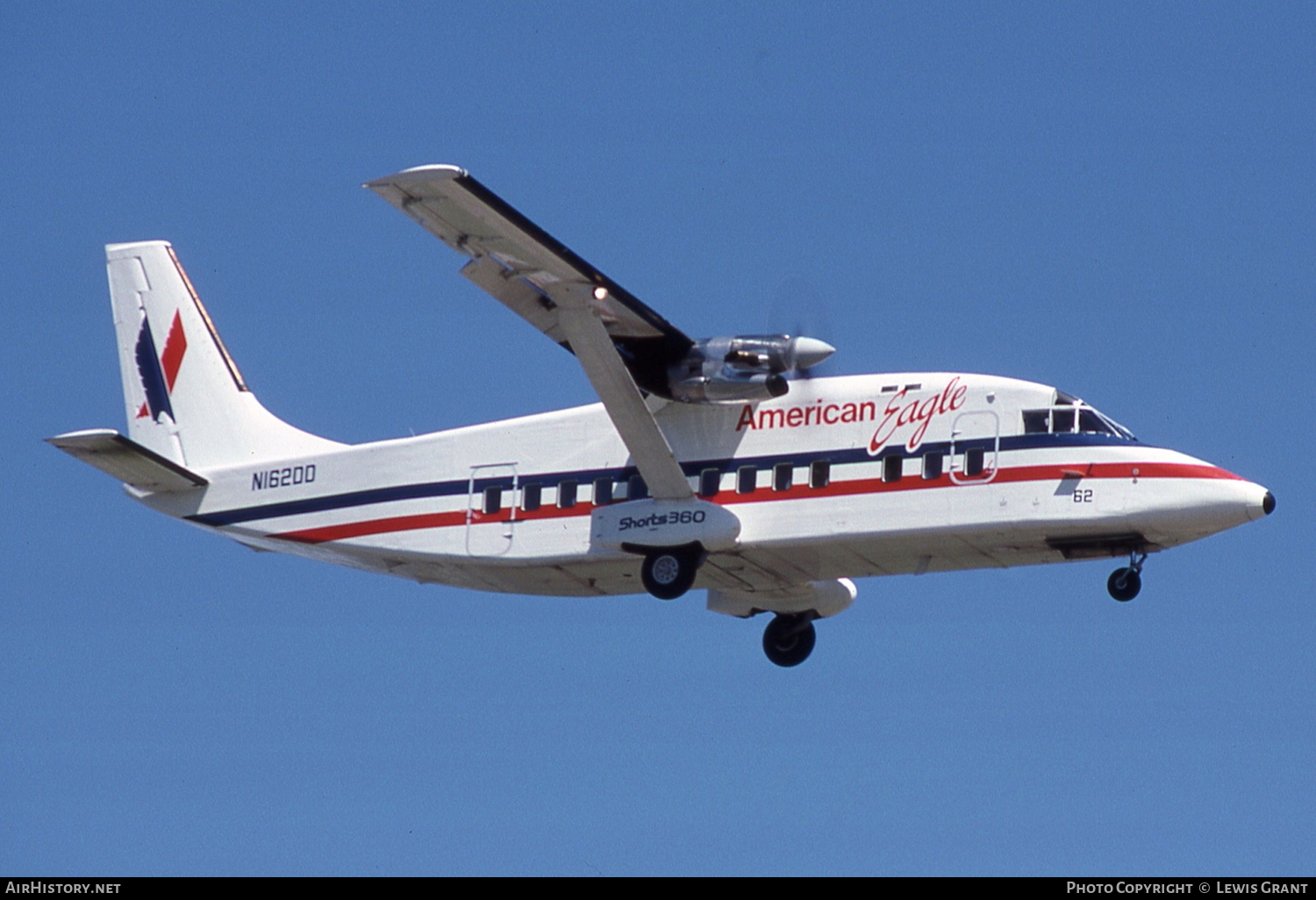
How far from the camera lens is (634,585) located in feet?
85.4

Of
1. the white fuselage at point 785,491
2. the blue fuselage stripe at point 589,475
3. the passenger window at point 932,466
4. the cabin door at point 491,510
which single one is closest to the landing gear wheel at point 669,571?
the white fuselage at point 785,491

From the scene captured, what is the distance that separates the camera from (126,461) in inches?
1070

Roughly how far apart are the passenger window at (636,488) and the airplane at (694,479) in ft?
0.14

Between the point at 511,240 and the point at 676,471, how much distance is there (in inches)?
135

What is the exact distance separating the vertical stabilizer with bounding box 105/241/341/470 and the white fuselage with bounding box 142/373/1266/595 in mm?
1055

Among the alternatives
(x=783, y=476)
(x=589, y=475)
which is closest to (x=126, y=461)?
(x=589, y=475)

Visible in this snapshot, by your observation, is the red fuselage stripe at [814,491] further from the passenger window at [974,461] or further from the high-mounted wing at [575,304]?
the high-mounted wing at [575,304]

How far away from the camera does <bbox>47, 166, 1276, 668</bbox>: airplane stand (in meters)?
23.3

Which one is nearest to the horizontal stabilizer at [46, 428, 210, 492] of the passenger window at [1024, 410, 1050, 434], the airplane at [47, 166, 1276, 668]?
the airplane at [47, 166, 1276, 668]

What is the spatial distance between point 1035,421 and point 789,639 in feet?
17.6

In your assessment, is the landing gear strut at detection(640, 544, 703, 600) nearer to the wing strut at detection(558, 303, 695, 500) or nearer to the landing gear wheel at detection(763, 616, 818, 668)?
the wing strut at detection(558, 303, 695, 500)
